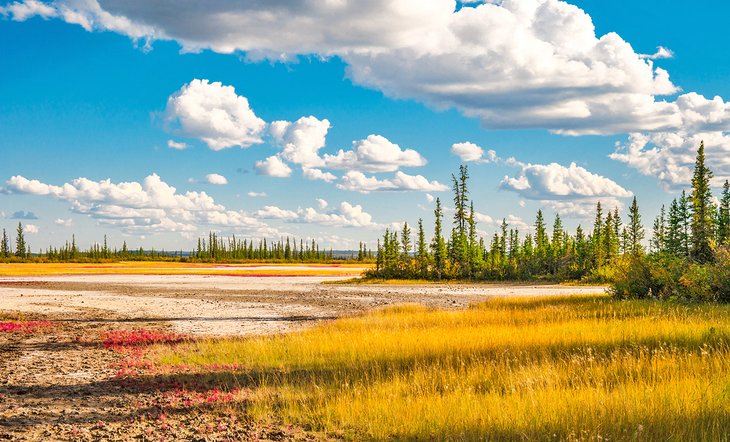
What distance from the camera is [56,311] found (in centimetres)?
3034

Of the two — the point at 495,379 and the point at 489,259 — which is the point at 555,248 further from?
the point at 495,379

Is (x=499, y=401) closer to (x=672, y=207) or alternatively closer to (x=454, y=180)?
(x=672, y=207)

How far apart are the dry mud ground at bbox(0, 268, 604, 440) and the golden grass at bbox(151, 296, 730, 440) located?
5.40 feet

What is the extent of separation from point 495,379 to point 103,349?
12376mm

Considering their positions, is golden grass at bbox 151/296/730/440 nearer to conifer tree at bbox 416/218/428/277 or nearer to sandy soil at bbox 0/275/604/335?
sandy soil at bbox 0/275/604/335

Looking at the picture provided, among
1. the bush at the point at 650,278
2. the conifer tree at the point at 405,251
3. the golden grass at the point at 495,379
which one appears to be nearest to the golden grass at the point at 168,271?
the conifer tree at the point at 405,251

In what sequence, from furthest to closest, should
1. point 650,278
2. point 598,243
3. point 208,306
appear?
point 598,243 < point 208,306 < point 650,278

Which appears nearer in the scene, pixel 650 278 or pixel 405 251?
pixel 650 278

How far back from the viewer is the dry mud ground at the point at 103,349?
932 cm

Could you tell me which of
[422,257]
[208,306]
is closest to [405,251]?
[422,257]

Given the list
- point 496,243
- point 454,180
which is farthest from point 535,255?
point 454,180

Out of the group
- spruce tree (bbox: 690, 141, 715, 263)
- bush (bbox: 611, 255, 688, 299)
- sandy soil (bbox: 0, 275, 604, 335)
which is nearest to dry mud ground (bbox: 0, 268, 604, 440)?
sandy soil (bbox: 0, 275, 604, 335)

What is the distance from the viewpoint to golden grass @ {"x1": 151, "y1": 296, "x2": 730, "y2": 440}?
8.12 m

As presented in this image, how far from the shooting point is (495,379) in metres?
11.2
